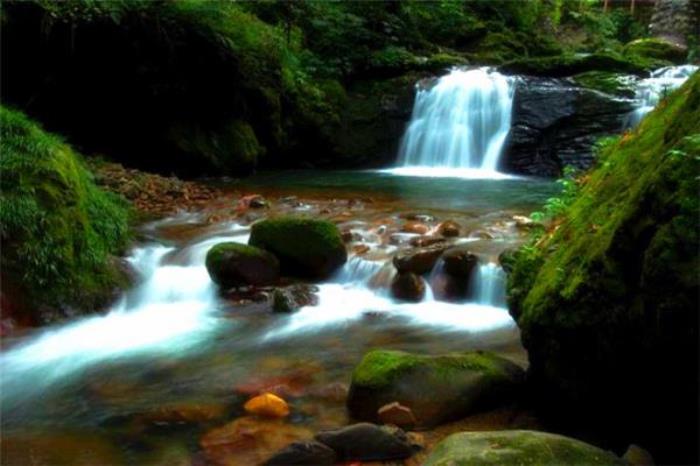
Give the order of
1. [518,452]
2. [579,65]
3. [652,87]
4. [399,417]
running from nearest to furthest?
1. [518,452]
2. [399,417]
3. [652,87]
4. [579,65]

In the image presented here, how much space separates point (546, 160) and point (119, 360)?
10.4m

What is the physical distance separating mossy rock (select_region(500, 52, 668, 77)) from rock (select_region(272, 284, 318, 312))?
10.1 m

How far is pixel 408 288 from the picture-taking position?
6297 millimetres

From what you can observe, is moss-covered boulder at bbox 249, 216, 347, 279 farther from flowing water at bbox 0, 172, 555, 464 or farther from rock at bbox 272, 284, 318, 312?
rock at bbox 272, 284, 318, 312

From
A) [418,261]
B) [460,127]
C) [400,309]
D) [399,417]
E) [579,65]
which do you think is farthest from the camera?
[579,65]

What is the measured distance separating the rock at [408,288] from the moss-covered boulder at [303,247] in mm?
722

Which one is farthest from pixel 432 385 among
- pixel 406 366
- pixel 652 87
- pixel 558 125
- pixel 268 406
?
pixel 652 87

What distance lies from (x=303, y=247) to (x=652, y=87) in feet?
31.7

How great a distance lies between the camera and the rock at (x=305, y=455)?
11.0 feet

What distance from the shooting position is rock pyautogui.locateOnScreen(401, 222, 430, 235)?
7.74 meters

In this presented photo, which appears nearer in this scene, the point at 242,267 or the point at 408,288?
the point at 408,288

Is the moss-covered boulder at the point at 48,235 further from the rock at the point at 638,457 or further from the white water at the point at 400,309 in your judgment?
the rock at the point at 638,457

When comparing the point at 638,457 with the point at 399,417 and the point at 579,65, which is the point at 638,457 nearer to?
the point at 399,417

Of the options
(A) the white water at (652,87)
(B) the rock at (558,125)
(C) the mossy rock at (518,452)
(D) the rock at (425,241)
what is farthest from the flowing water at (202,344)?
(A) the white water at (652,87)
